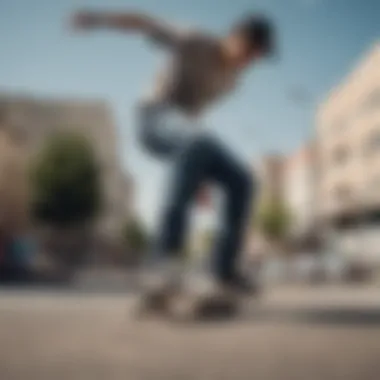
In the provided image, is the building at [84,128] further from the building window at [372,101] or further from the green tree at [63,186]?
the building window at [372,101]

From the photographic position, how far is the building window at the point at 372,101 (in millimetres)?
1816

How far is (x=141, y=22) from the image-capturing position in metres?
1.54

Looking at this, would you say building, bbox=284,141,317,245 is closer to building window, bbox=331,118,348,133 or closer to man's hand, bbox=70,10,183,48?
building window, bbox=331,118,348,133

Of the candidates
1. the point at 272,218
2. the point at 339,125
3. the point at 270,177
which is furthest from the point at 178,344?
the point at 339,125

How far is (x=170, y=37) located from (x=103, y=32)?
22 cm

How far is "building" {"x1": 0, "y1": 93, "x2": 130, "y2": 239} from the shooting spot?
4.79ft

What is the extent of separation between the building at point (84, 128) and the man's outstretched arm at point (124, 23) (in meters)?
0.22

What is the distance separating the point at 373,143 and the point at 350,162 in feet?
1.10

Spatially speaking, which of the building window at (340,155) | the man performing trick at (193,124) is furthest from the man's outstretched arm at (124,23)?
the building window at (340,155)

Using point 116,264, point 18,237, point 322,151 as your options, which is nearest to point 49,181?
point 18,237

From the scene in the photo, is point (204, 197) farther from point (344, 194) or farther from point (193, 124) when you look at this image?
point (344, 194)

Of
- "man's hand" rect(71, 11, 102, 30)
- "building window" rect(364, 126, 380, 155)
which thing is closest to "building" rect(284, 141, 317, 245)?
"building window" rect(364, 126, 380, 155)

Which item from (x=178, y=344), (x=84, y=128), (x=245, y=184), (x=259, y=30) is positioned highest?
(x=259, y=30)

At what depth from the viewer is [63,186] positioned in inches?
58.2
